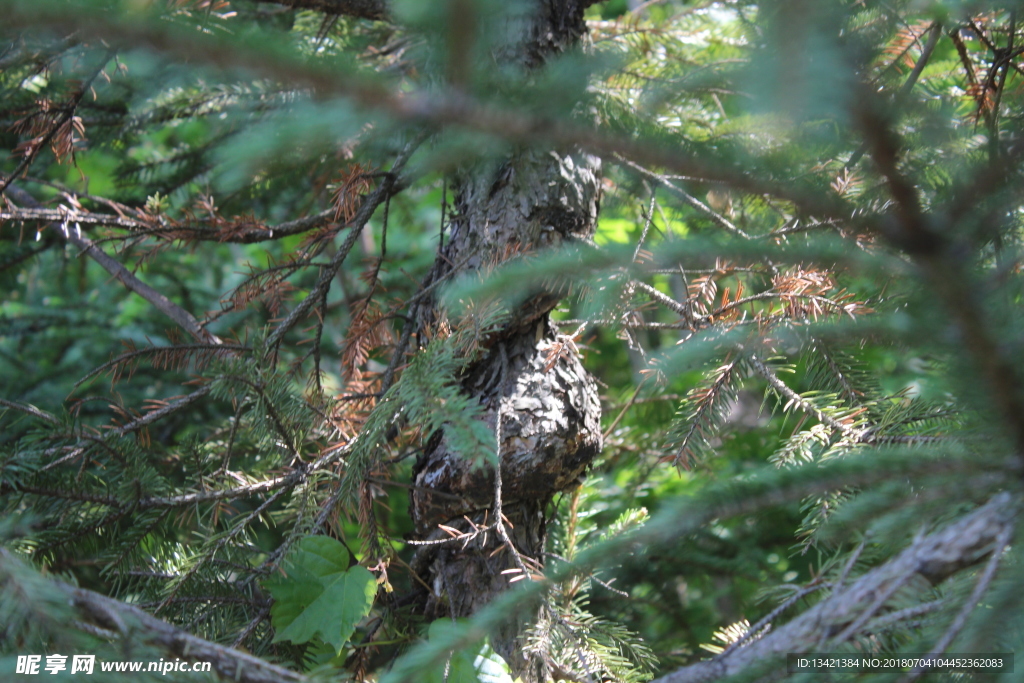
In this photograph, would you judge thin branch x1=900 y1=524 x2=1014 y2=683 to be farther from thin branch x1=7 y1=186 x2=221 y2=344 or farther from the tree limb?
thin branch x1=7 y1=186 x2=221 y2=344

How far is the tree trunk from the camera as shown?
3.55ft

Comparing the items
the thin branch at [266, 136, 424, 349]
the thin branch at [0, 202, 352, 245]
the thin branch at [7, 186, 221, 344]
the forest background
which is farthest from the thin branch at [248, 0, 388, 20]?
the thin branch at [7, 186, 221, 344]

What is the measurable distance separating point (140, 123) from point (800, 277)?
1954 mm

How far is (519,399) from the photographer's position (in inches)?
43.6

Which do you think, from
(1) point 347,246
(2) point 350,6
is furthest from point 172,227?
(2) point 350,6

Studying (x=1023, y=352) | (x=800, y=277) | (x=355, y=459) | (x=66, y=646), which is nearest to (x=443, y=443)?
(x=355, y=459)

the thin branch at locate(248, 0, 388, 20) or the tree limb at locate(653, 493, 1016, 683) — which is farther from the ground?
the thin branch at locate(248, 0, 388, 20)

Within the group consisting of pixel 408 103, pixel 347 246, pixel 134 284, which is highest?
pixel 408 103

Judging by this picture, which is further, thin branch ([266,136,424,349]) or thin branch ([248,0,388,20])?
thin branch ([248,0,388,20])

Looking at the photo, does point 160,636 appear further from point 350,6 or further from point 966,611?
point 350,6

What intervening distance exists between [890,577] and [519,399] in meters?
0.67

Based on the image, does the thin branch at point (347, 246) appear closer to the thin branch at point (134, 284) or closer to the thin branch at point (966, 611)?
the thin branch at point (134, 284)

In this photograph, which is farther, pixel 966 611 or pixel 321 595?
pixel 321 595

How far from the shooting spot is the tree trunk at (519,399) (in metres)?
1.08
